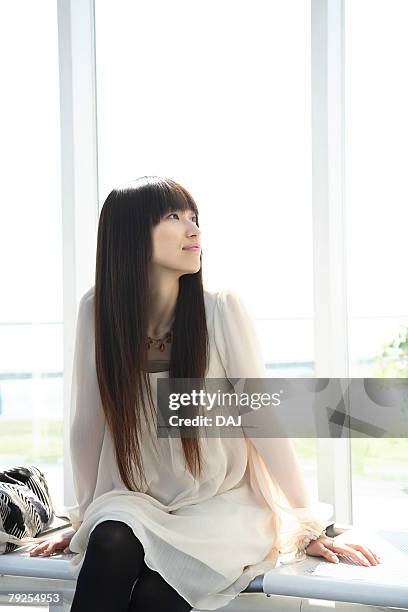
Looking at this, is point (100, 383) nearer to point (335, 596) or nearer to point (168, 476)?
point (168, 476)

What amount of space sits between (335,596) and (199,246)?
0.93 metres

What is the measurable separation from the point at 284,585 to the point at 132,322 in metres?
0.76

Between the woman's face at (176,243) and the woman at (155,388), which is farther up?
the woman's face at (176,243)

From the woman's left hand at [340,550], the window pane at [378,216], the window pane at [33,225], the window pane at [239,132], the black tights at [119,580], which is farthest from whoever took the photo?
the window pane at [33,225]

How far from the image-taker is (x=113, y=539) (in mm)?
1737

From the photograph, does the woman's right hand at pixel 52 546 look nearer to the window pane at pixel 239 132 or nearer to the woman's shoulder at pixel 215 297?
the woman's shoulder at pixel 215 297

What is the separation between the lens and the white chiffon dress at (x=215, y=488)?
73.4 inches

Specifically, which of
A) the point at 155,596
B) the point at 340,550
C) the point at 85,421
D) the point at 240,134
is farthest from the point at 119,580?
the point at 240,134

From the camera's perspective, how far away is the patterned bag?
2.16 metres

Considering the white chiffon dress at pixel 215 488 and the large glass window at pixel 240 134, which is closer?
the white chiffon dress at pixel 215 488

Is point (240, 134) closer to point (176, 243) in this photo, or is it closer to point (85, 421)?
point (176, 243)

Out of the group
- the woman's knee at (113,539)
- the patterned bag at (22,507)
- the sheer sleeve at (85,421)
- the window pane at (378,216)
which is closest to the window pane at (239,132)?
the window pane at (378,216)

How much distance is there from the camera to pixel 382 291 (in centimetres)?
259

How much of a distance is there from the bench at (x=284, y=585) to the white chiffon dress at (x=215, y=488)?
5 cm
